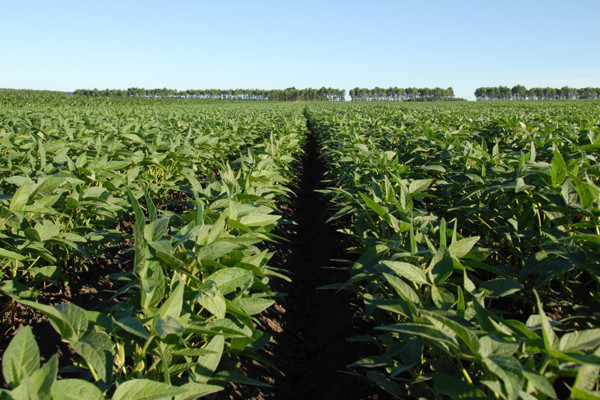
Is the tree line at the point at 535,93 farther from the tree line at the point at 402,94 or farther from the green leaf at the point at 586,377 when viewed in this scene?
the green leaf at the point at 586,377

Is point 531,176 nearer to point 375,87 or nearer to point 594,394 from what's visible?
point 594,394

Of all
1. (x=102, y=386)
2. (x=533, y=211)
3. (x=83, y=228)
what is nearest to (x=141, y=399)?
(x=102, y=386)

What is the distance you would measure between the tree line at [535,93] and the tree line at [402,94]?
412 inches

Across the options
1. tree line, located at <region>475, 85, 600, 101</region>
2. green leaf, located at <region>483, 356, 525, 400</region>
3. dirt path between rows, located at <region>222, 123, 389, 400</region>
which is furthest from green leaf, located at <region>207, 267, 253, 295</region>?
tree line, located at <region>475, 85, 600, 101</region>

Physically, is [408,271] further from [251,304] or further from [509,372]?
[251,304]

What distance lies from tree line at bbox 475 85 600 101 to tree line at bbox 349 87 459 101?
34.4 feet

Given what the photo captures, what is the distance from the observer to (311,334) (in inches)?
134

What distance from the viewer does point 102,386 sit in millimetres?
1207

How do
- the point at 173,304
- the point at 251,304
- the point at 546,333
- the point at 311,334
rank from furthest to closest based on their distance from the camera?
1. the point at 311,334
2. the point at 251,304
3. the point at 173,304
4. the point at 546,333

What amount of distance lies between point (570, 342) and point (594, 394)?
208 millimetres

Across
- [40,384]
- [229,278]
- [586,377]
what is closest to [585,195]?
[586,377]

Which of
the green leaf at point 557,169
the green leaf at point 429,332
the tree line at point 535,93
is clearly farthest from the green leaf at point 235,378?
the tree line at point 535,93

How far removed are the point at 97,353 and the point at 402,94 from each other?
5263 inches

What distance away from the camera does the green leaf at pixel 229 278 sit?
61.7 inches
